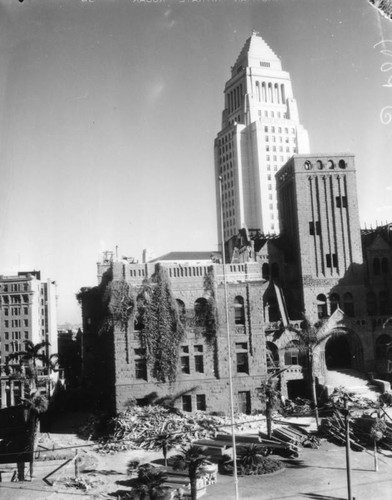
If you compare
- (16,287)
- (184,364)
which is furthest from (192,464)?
(16,287)

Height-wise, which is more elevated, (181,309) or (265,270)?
(265,270)

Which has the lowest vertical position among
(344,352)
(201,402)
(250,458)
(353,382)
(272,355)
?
(250,458)

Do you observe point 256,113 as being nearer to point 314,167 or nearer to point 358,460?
point 314,167

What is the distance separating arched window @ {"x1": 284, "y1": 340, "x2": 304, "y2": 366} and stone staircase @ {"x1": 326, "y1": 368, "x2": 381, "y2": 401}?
345 centimetres

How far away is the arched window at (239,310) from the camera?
49.8 meters

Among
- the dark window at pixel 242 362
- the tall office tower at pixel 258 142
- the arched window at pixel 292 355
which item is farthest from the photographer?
the tall office tower at pixel 258 142

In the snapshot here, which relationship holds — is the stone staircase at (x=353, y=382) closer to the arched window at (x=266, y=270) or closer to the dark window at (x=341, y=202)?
the arched window at (x=266, y=270)

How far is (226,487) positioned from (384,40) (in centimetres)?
2709

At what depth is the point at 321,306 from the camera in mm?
59844

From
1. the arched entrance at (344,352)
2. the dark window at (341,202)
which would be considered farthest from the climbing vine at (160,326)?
the dark window at (341,202)

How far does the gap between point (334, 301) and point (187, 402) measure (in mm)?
22060

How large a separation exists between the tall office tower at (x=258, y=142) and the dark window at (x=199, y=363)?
6493 cm

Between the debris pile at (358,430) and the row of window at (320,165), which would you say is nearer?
the debris pile at (358,430)

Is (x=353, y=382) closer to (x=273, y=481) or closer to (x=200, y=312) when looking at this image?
(x=200, y=312)
